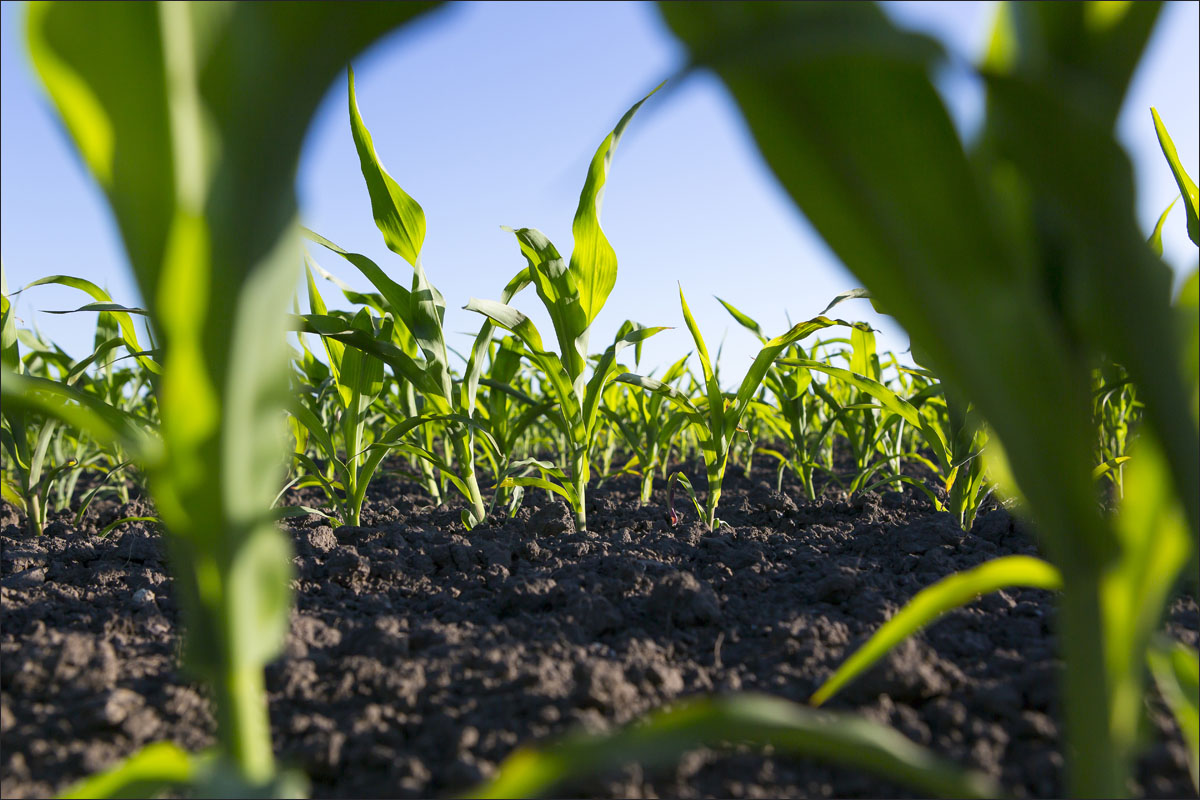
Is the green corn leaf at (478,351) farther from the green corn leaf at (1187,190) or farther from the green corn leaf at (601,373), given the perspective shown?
the green corn leaf at (1187,190)

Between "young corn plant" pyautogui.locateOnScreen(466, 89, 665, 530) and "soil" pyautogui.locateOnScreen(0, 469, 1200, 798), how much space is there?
1.02 ft

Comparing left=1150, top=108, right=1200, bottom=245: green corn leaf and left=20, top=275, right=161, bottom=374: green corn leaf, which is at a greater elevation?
left=20, top=275, right=161, bottom=374: green corn leaf

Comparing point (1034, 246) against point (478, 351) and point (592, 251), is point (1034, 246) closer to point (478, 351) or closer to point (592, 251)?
point (592, 251)

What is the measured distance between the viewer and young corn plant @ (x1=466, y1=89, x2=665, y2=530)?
164 cm

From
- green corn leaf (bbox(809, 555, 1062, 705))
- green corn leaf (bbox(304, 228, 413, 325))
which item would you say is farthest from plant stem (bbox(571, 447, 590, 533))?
green corn leaf (bbox(809, 555, 1062, 705))

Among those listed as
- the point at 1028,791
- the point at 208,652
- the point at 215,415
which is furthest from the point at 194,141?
the point at 1028,791

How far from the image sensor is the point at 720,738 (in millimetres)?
446

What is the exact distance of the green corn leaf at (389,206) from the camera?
5.31 ft

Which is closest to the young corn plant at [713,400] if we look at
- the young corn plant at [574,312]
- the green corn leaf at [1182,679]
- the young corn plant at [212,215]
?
the young corn plant at [574,312]

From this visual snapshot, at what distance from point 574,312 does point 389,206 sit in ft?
1.64

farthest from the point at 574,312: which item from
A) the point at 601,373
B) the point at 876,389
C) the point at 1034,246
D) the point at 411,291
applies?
the point at 1034,246

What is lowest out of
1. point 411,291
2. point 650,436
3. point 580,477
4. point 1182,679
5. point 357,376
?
point 1182,679

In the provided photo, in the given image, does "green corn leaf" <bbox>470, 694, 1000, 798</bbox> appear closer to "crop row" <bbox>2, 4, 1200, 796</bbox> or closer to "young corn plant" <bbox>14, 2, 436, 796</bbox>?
"crop row" <bbox>2, 4, 1200, 796</bbox>

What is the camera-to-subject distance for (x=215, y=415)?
452 mm
